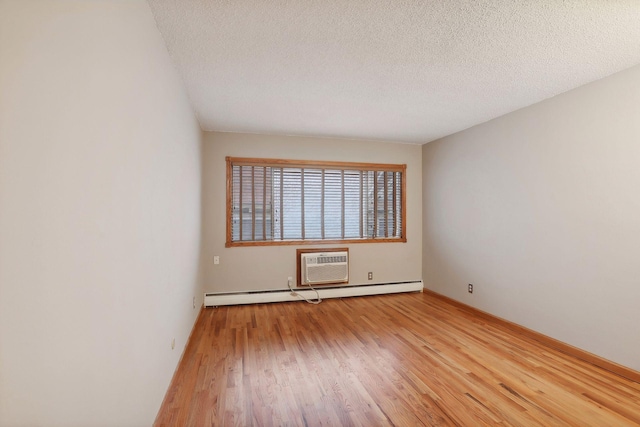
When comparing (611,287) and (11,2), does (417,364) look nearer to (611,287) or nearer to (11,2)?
(611,287)

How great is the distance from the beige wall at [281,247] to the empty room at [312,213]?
0.03 meters

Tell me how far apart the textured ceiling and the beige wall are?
93cm

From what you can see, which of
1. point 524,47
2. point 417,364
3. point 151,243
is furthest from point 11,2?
point 417,364

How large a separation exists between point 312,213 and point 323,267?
2.76 feet

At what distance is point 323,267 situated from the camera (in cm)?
427

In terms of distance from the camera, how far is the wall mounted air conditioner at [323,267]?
423cm

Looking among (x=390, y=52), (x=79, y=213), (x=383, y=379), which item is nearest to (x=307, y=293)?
(x=383, y=379)

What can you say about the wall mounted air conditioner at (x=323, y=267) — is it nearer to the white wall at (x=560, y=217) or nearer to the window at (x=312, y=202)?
the window at (x=312, y=202)

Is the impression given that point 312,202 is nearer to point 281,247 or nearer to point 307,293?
point 281,247

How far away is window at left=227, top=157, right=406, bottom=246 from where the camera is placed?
4176 mm

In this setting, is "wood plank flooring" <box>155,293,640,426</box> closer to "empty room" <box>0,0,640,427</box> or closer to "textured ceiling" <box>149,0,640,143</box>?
"empty room" <box>0,0,640,427</box>

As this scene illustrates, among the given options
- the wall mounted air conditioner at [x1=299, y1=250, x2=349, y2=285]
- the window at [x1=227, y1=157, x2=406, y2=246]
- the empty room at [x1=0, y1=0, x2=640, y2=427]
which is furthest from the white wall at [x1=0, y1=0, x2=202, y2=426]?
the wall mounted air conditioner at [x1=299, y1=250, x2=349, y2=285]

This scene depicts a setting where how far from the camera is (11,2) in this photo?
2.10ft

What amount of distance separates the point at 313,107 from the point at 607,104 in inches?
103
